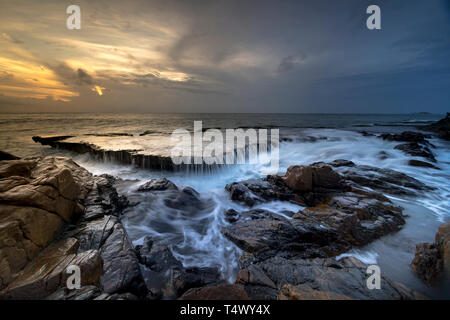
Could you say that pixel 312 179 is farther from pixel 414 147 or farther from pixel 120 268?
pixel 414 147

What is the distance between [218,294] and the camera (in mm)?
2494

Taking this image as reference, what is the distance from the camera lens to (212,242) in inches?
182

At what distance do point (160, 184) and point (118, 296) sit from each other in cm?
519

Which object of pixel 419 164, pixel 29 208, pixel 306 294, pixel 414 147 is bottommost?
pixel 306 294

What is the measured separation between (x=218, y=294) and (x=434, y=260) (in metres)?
3.68

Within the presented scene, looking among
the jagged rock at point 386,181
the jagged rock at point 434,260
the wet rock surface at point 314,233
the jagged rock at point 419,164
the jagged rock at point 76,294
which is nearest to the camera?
the jagged rock at point 76,294

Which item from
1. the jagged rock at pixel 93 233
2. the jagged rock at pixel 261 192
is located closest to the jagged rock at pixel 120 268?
the jagged rock at pixel 93 233

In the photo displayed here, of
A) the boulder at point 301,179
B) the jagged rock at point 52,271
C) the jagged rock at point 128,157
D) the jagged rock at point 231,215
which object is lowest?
the jagged rock at point 231,215

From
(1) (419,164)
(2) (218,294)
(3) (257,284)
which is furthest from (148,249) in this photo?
(1) (419,164)

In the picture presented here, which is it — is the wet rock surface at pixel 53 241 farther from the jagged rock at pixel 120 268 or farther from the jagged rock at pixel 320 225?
the jagged rock at pixel 320 225

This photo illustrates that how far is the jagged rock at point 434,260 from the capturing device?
2852mm

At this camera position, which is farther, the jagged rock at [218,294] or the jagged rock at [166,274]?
the jagged rock at [166,274]

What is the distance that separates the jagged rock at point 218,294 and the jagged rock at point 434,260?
3.14m
